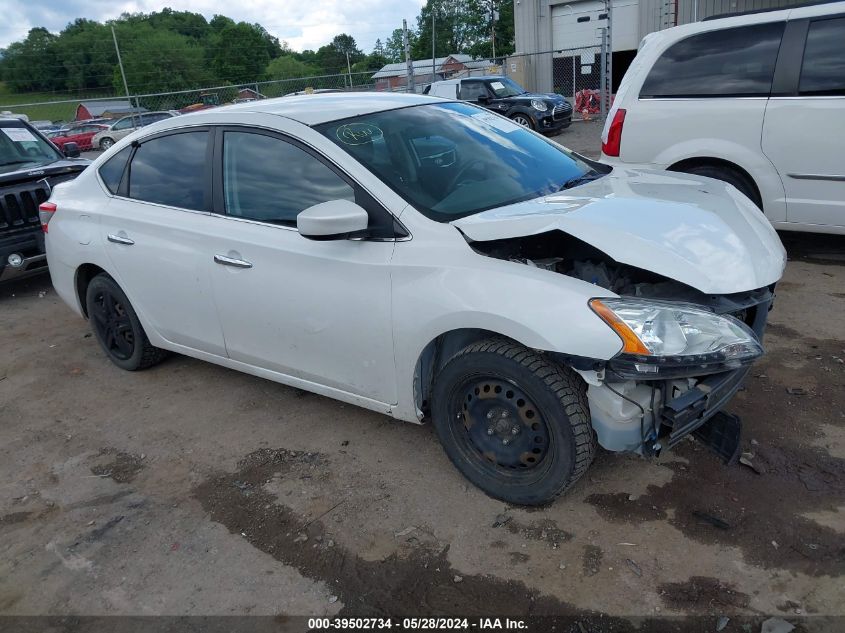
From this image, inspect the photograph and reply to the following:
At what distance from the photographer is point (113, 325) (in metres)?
4.69

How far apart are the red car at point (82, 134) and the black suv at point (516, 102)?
59.7 ft

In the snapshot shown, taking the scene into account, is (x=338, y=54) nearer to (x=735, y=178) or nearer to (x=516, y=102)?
(x=516, y=102)

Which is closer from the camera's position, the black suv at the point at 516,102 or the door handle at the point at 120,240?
the door handle at the point at 120,240

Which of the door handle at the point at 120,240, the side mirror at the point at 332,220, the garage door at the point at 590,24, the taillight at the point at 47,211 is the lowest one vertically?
the door handle at the point at 120,240

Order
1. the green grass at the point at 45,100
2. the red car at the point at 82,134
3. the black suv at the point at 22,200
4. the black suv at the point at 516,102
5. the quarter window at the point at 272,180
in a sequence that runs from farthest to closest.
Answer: the green grass at the point at 45,100 → the red car at the point at 82,134 → the black suv at the point at 516,102 → the black suv at the point at 22,200 → the quarter window at the point at 272,180

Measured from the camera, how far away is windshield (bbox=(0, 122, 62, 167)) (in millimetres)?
7316

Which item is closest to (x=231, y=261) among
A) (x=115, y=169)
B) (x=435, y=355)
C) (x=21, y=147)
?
(x=435, y=355)

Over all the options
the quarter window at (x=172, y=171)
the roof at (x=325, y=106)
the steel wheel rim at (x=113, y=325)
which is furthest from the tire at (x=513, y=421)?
the steel wheel rim at (x=113, y=325)

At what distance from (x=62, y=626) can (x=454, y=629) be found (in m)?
Result: 1.51

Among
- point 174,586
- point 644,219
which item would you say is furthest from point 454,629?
point 644,219

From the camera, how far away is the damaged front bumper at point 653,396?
8.16 feet

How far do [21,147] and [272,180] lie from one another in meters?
5.58

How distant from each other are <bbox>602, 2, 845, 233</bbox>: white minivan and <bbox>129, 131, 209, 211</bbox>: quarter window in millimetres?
3102

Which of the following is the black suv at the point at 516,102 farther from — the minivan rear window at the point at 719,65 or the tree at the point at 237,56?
the tree at the point at 237,56
